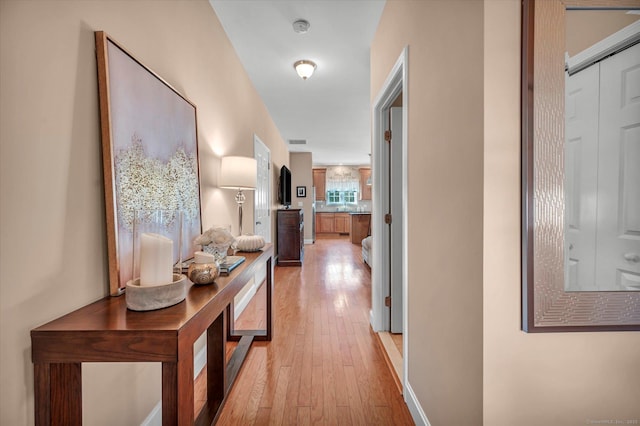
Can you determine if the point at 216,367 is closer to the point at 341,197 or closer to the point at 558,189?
the point at 558,189

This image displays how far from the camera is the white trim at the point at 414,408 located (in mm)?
1478

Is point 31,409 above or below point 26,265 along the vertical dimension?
below

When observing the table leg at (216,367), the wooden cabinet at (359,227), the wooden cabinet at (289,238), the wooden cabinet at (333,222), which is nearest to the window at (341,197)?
the wooden cabinet at (333,222)

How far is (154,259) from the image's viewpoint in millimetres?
1014

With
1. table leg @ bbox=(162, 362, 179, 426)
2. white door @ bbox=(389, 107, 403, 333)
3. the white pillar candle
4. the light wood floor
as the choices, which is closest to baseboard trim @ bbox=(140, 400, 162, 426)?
the light wood floor

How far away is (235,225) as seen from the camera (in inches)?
121

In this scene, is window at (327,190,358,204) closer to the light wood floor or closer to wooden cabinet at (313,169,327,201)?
wooden cabinet at (313,169,327,201)

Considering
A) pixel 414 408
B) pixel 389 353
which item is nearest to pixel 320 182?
pixel 389 353

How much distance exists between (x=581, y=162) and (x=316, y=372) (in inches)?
73.1

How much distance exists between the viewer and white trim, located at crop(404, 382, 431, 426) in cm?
148

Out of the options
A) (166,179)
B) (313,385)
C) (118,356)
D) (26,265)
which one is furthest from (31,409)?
(313,385)

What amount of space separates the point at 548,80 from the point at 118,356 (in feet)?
5.07

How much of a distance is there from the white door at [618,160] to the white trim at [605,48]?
3 cm

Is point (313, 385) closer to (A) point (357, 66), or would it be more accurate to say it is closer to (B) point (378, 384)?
(B) point (378, 384)
